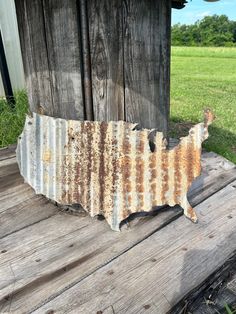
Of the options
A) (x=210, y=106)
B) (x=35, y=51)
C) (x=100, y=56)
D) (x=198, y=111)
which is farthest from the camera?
(x=210, y=106)

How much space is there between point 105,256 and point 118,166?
45 cm

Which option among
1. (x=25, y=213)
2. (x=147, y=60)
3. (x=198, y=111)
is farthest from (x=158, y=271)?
(x=198, y=111)

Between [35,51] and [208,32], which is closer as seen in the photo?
[35,51]

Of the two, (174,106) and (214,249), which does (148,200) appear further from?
(174,106)

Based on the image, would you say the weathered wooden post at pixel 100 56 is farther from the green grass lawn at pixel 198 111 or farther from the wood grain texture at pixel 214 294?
the green grass lawn at pixel 198 111

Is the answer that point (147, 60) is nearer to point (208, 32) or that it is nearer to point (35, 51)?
point (35, 51)

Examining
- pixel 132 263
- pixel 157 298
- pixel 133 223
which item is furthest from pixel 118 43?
pixel 157 298

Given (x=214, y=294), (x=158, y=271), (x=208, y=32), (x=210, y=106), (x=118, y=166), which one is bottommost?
(x=210, y=106)

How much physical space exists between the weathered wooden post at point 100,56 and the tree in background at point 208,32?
53.3 m

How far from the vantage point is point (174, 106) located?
19.7ft

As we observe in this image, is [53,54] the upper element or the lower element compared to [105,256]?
upper

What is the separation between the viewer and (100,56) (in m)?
1.57

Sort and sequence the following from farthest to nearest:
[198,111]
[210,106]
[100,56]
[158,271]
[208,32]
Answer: [208,32], [210,106], [198,111], [100,56], [158,271]

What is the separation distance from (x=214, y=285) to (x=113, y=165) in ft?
2.39
